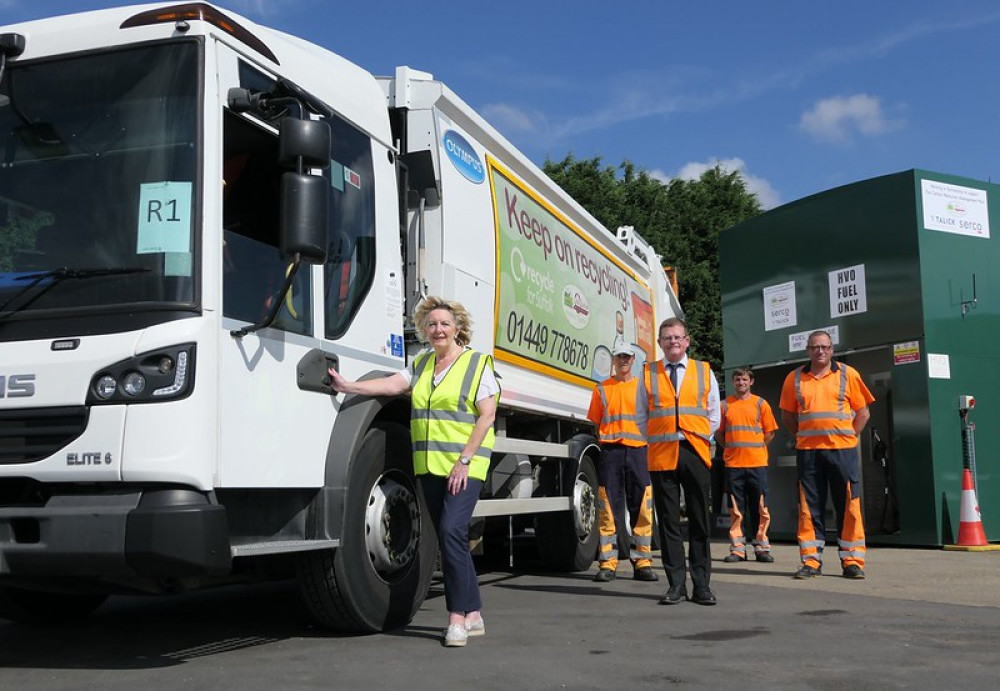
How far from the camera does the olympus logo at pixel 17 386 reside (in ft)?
13.4

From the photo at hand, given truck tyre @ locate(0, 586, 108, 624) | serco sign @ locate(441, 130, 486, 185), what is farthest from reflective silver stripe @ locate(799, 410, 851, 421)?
truck tyre @ locate(0, 586, 108, 624)

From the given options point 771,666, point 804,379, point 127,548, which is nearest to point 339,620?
point 127,548

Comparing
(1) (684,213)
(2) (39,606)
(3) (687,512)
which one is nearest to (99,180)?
(2) (39,606)

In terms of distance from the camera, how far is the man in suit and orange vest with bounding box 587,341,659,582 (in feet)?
26.4

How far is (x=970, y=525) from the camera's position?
33.6 feet

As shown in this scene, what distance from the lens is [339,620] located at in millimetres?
5062

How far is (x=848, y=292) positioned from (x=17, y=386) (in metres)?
9.34

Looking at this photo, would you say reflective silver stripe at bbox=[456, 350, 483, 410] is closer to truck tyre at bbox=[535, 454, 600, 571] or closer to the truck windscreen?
the truck windscreen

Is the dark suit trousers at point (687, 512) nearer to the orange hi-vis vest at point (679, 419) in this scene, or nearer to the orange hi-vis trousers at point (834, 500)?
the orange hi-vis vest at point (679, 419)

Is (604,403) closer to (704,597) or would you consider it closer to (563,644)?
(704,597)

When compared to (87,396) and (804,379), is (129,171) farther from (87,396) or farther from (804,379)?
(804,379)

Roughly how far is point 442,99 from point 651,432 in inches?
93.7

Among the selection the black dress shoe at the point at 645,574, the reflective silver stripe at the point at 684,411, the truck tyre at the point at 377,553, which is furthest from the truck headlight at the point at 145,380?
the black dress shoe at the point at 645,574

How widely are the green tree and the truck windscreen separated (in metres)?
21.7
